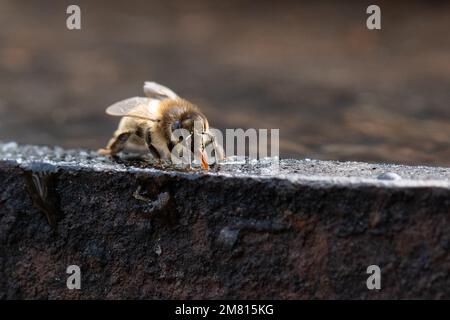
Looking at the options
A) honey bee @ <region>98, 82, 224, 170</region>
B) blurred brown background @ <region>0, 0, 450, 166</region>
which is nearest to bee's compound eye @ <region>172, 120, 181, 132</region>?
honey bee @ <region>98, 82, 224, 170</region>

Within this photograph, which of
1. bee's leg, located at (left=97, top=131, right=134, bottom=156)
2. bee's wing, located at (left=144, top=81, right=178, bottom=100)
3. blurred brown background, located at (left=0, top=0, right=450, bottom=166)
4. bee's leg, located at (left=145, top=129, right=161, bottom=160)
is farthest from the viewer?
blurred brown background, located at (left=0, top=0, right=450, bottom=166)

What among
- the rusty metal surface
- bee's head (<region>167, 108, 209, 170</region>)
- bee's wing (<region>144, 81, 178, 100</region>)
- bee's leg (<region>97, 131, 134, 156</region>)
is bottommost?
the rusty metal surface

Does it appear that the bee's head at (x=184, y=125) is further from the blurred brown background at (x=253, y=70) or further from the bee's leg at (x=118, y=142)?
the blurred brown background at (x=253, y=70)

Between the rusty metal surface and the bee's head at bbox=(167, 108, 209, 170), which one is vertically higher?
the bee's head at bbox=(167, 108, 209, 170)

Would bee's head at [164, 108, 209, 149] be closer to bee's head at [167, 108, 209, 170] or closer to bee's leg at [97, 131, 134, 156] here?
bee's head at [167, 108, 209, 170]

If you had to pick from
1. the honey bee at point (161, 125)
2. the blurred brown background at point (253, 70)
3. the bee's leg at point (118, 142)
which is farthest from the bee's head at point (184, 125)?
the blurred brown background at point (253, 70)

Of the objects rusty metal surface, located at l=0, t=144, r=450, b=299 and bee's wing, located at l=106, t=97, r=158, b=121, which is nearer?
rusty metal surface, located at l=0, t=144, r=450, b=299
